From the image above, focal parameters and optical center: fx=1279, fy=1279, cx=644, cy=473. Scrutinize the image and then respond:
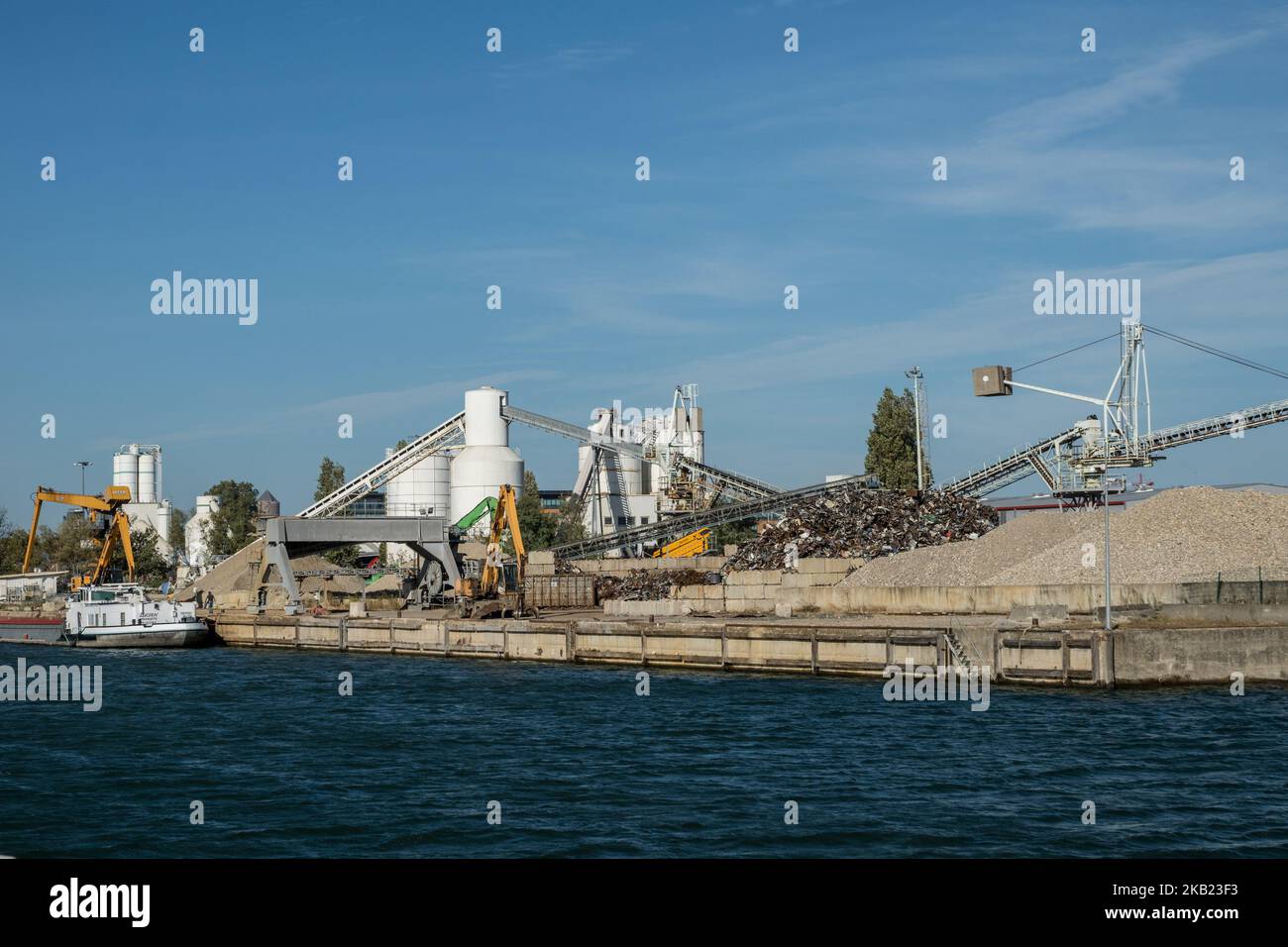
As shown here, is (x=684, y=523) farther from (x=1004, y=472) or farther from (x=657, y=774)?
(x=657, y=774)

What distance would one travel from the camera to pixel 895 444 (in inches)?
4008

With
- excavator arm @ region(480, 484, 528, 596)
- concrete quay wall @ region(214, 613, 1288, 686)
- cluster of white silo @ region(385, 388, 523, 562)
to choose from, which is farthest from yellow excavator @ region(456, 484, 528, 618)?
cluster of white silo @ region(385, 388, 523, 562)

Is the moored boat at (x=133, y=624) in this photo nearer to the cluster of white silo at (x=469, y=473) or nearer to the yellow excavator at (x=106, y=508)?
the yellow excavator at (x=106, y=508)

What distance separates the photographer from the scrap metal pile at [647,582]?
74.1 meters

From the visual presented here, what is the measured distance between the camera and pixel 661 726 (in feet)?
125

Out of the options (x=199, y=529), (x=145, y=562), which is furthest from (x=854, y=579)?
(x=199, y=529)

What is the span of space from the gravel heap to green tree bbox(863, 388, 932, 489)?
39036 millimetres

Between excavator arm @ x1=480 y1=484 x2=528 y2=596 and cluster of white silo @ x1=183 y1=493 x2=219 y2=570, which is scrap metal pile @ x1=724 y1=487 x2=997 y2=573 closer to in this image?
excavator arm @ x1=480 y1=484 x2=528 y2=596

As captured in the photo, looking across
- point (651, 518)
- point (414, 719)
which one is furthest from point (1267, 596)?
point (651, 518)

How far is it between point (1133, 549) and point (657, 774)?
2905 centimetres
